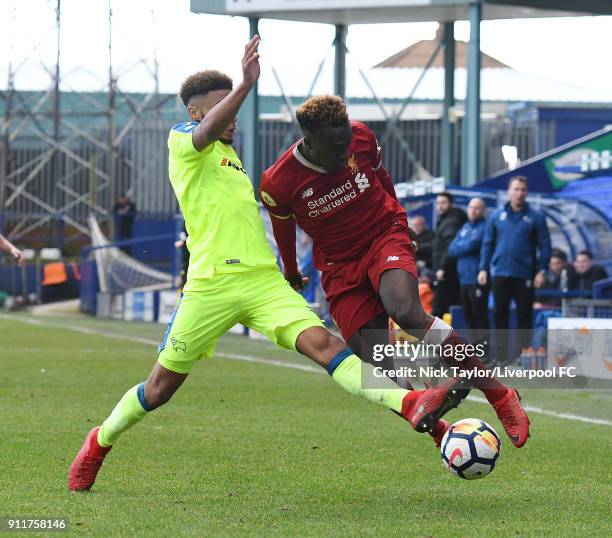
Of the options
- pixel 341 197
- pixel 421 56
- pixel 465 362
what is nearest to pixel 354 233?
pixel 341 197

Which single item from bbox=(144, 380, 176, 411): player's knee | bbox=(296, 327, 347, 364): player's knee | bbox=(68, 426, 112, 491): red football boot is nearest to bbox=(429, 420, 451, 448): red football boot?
bbox=(296, 327, 347, 364): player's knee

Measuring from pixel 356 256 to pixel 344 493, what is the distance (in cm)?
136

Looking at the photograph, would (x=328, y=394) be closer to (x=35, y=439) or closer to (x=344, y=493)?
(x=35, y=439)

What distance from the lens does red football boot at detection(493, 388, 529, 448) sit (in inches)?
280

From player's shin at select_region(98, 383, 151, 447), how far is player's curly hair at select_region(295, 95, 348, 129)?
155 centimetres

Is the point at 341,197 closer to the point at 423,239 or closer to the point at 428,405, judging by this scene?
the point at 428,405

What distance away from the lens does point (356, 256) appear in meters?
7.81

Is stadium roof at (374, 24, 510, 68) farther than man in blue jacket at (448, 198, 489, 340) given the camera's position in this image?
Yes

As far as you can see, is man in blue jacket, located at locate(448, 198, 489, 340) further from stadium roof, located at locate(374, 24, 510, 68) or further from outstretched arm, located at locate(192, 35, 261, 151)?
stadium roof, located at locate(374, 24, 510, 68)

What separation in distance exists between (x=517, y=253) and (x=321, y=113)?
332 inches

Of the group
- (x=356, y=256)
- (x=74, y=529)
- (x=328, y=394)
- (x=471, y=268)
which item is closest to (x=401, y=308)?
(x=356, y=256)

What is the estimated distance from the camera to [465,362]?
24.4 ft

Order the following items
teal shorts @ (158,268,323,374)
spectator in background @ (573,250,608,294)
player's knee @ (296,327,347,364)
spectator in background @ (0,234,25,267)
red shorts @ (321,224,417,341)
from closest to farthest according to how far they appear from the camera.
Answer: player's knee @ (296,327,347,364) < teal shorts @ (158,268,323,374) < red shorts @ (321,224,417,341) < spectator in background @ (0,234,25,267) < spectator in background @ (573,250,608,294)

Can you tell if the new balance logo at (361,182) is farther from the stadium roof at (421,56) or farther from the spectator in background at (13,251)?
the stadium roof at (421,56)
